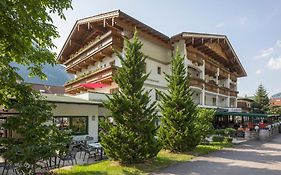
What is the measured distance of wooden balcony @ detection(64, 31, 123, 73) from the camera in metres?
27.3

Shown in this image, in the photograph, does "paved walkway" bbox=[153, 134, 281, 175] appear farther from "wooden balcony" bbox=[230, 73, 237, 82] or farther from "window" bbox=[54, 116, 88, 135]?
"wooden balcony" bbox=[230, 73, 237, 82]

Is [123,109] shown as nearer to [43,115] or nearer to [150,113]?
[150,113]

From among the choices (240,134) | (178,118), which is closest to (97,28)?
(178,118)

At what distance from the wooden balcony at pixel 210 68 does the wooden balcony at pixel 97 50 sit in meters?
16.3

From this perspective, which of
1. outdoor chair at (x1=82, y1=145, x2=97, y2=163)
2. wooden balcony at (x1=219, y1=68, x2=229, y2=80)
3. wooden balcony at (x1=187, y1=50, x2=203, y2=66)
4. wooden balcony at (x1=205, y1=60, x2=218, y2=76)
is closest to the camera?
outdoor chair at (x1=82, y1=145, x2=97, y2=163)

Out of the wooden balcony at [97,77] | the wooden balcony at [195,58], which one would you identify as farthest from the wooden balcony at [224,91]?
the wooden balcony at [97,77]

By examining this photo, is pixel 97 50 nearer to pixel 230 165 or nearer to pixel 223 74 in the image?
pixel 230 165

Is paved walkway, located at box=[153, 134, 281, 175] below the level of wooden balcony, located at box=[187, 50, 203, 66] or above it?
below

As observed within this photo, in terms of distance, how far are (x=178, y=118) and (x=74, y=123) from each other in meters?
8.98

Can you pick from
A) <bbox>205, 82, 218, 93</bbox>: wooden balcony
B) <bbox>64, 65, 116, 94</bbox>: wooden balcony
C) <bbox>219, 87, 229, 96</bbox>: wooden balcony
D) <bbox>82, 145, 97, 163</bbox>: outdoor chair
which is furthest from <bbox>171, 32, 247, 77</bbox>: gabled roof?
<bbox>82, 145, 97, 163</bbox>: outdoor chair

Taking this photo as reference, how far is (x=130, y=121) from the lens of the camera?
14.3m

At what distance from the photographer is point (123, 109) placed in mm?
14445

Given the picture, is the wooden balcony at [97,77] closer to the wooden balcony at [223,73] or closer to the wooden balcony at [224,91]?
the wooden balcony at [224,91]

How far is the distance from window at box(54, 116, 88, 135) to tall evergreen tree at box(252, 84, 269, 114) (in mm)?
54296
